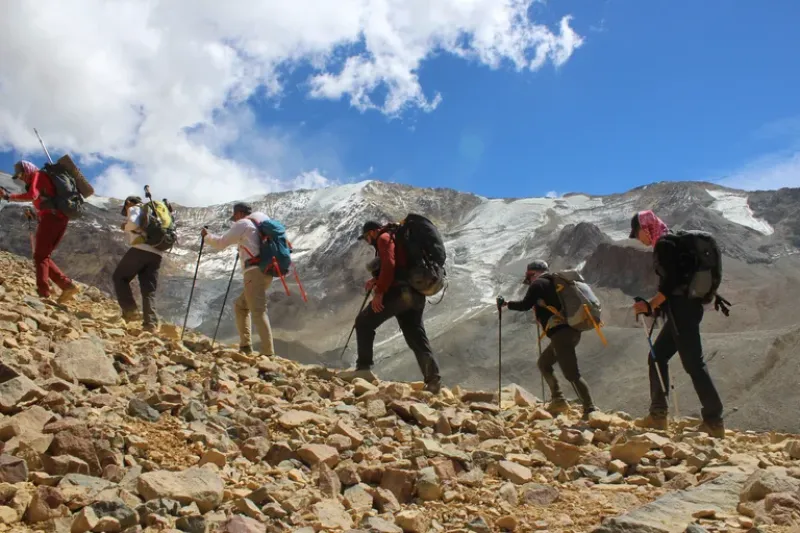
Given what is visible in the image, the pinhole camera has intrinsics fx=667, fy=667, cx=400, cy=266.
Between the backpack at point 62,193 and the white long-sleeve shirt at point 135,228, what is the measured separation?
2.10 feet

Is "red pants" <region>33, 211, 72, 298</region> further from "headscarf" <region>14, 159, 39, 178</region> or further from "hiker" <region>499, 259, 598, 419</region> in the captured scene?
"hiker" <region>499, 259, 598, 419</region>

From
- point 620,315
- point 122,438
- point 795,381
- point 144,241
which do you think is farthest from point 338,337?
point 122,438

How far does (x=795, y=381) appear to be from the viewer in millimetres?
21344

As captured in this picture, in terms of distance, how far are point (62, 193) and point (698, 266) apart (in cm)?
749

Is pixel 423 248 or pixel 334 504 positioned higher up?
pixel 423 248

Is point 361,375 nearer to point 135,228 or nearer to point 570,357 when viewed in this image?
point 570,357

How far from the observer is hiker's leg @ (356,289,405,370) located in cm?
741

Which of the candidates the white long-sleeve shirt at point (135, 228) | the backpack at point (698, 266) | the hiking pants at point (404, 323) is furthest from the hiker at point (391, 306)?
the white long-sleeve shirt at point (135, 228)

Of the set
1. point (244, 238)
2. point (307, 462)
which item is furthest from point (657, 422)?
point (244, 238)

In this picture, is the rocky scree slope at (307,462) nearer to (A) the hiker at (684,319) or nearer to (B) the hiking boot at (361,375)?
(A) the hiker at (684,319)

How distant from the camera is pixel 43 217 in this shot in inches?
335

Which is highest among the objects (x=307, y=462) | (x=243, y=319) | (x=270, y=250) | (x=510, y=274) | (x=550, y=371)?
(x=510, y=274)

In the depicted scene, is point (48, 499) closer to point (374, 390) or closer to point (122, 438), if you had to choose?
point (122, 438)

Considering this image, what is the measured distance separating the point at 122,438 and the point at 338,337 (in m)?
67.6
